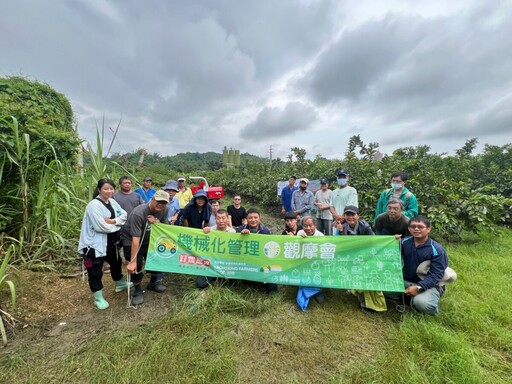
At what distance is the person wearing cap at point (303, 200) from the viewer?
539 centimetres

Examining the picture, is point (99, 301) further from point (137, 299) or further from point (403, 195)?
point (403, 195)

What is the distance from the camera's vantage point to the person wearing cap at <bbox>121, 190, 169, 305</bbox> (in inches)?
116

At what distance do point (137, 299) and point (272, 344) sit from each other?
71.6 inches

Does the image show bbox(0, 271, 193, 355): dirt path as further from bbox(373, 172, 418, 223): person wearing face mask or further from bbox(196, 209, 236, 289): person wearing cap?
bbox(373, 172, 418, 223): person wearing face mask

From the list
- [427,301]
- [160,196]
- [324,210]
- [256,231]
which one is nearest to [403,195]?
[324,210]

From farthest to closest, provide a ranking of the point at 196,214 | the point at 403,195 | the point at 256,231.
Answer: the point at 196,214
the point at 403,195
the point at 256,231

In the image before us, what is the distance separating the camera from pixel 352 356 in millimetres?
2268

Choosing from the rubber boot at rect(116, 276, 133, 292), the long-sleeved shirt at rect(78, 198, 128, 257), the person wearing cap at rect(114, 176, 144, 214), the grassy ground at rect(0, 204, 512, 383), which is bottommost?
the grassy ground at rect(0, 204, 512, 383)

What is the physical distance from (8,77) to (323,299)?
23.6 feet

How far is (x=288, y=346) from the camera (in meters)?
2.38

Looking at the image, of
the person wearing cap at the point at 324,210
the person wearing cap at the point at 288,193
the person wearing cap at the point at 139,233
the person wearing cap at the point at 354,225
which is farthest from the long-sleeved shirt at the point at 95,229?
the person wearing cap at the point at 288,193

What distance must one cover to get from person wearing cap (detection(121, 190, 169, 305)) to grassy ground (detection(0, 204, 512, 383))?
366mm

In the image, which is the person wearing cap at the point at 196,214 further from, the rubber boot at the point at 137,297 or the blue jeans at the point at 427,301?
the blue jeans at the point at 427,301

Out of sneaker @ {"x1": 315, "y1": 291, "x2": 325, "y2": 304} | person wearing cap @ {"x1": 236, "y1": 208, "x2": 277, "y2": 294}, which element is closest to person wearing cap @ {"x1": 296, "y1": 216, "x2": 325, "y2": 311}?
sneaker @ {"x1": 315, "y1": 291, "x2": 325, "y2": 304}
